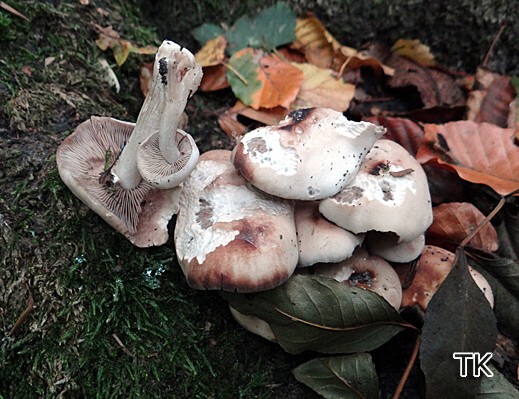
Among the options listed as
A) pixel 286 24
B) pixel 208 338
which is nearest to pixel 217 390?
pixel 208 338

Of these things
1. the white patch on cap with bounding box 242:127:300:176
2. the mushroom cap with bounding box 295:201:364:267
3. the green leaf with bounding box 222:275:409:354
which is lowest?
the green leaf with bounding box 222:275:409:354

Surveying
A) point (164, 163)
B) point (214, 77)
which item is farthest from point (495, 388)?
point (214, 77)

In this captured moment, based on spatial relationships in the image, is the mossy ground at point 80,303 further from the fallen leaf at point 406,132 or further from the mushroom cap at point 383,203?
the fallen leaf at point 406,132

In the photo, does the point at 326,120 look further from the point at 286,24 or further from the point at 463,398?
the point at 286,24

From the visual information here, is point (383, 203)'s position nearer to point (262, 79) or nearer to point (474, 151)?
point (474, 151)

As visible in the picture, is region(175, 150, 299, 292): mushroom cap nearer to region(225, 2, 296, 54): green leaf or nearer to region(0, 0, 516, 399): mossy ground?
A: region(0, 0, 516, 399): mossy ground

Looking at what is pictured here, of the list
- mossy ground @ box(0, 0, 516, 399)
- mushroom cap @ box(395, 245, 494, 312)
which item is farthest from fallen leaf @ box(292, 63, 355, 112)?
mossy ground @ box(0, 0, 516, 399)
